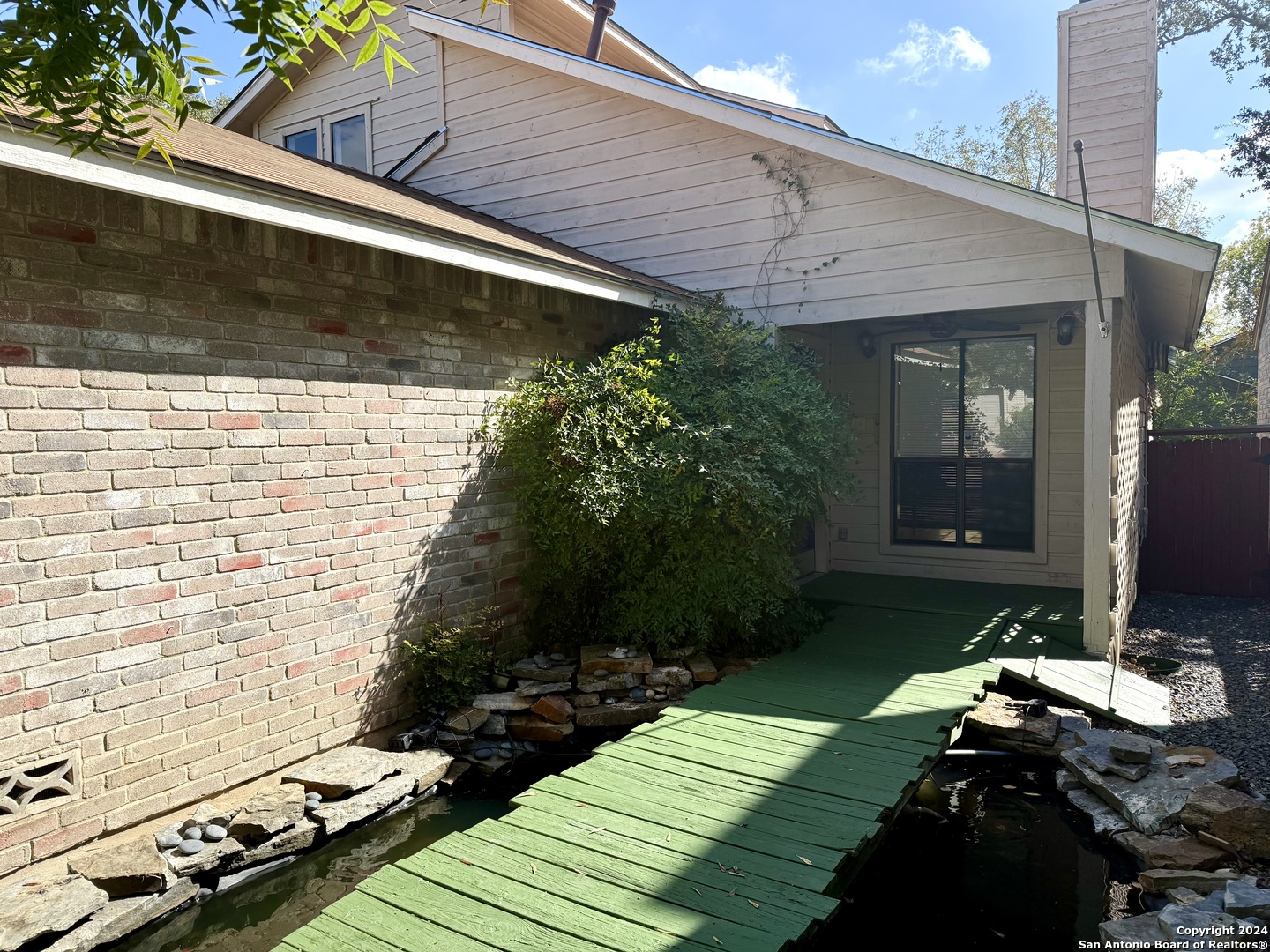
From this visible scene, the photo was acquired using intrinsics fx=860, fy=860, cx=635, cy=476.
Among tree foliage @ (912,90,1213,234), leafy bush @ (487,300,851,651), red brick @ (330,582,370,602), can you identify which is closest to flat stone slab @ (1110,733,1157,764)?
leafy bush @ (487,300,851,651)

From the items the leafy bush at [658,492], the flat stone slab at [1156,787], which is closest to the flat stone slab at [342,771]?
the leafy bush at [658,492]

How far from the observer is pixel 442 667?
5.43 meters

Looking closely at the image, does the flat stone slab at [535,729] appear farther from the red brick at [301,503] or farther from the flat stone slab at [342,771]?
the red brick at [301,503]

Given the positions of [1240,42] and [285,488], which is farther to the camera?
[1240,42]

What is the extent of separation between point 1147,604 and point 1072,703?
514 centimetres

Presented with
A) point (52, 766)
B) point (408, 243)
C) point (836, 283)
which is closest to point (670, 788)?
→ point (52, 766)

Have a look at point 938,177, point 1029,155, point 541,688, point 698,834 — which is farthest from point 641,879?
point 1029,155

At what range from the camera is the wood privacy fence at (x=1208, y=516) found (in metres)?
9.85

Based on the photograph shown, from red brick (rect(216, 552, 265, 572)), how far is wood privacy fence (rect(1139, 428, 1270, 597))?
33.1 feet

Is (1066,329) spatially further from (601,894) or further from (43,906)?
(43,906)

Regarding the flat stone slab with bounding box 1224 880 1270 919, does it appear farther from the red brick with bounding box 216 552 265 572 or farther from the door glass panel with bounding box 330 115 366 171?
the door glass panel with bounding box 330 115 366 171

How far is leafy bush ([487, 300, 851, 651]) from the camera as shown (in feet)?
18.9

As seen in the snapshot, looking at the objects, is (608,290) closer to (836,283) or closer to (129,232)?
(836,283)

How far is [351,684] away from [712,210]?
16.2 ft
